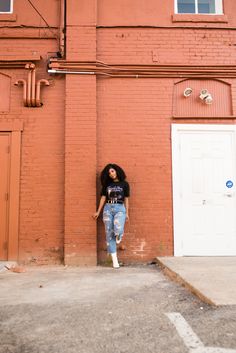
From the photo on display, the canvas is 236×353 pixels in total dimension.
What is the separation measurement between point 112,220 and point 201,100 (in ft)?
9.98

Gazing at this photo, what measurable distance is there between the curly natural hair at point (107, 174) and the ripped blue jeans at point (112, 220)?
437 millimetres

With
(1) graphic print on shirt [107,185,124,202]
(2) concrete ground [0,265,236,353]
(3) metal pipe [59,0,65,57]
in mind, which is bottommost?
(2) concrete ground [0,265,236,353]

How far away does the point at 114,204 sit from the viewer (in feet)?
23.4

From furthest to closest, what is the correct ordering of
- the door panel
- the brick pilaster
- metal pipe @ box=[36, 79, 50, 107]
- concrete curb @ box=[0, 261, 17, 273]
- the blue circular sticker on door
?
the blue circular sticker on door
metal pipe @ box=[36, 79, 50, 107]
the door panel
the brick pilaster
concrete curb @ box=[0, 261, 17, 273]

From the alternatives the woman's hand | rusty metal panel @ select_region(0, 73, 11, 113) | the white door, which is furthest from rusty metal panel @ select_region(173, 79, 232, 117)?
rusty metal panel @ select_region(0, 73, 11, 113)

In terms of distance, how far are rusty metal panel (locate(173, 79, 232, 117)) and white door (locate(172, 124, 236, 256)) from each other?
0.28 metres

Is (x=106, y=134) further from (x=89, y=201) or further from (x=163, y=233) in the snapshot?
(x=163, y=233)

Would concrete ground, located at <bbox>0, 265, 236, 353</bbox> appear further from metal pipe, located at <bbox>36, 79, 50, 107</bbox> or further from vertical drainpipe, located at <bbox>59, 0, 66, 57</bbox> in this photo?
vertical drainpipe, located at <bbox>59, 0, 66, 57</bbox>

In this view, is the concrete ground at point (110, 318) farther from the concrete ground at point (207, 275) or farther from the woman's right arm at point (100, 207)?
the woman's right arm at point (100, 207)

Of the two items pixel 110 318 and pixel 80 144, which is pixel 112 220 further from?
pixel 110 318

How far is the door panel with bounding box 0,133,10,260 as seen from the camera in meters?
7.44

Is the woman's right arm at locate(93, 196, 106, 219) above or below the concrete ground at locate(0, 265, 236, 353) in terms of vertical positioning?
above

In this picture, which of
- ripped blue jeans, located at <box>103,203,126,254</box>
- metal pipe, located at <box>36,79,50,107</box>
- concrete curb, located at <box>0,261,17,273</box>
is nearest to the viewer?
Result: concrete curb, located at <box>0,261,17,273</box>

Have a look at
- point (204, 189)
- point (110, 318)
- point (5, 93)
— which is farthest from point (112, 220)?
point (5, 93)
